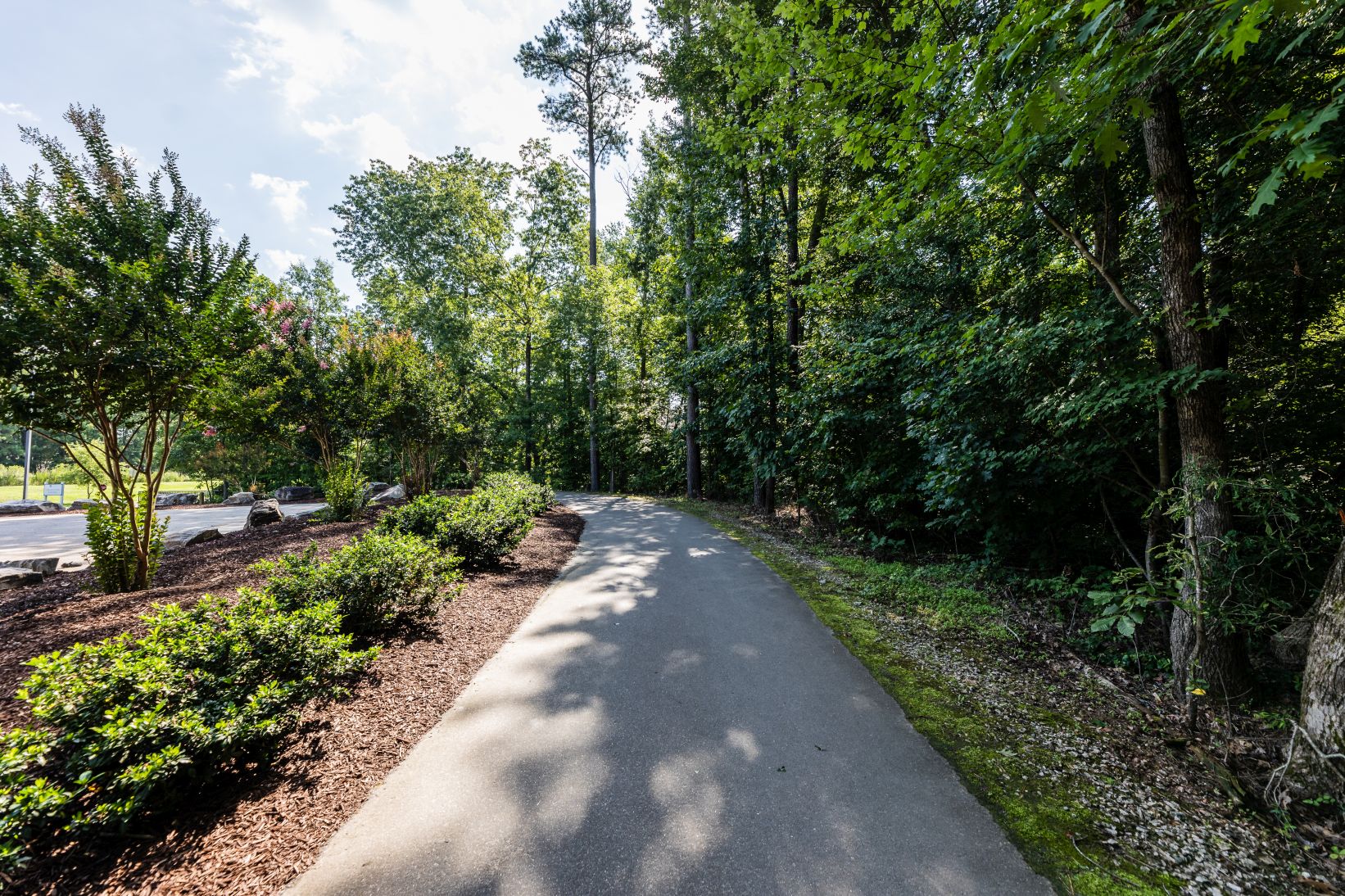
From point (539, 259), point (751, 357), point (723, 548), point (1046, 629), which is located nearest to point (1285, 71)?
point (1046, 629)

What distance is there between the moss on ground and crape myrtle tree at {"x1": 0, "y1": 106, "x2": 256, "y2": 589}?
716 cm

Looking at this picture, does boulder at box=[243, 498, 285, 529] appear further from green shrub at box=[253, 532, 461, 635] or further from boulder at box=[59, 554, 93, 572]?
green shrub at box=[253, 532, 461, 635]

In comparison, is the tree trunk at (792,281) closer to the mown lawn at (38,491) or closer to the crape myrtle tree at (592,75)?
the crape myrtle tree at (592,75)

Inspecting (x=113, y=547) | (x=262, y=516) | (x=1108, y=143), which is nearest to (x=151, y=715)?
(x=113, y=547)

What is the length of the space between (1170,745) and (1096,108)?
374 cm

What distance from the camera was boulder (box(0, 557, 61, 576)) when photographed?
5.79 metres

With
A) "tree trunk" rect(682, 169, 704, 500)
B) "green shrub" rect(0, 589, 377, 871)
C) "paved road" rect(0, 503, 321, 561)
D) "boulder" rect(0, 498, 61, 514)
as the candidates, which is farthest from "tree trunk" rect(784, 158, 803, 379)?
"boulder" rect(0, 498, 61, 514)

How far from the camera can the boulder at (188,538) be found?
7.47 meters

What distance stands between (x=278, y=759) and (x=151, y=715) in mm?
687

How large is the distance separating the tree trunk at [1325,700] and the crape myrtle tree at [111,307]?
8.57 m

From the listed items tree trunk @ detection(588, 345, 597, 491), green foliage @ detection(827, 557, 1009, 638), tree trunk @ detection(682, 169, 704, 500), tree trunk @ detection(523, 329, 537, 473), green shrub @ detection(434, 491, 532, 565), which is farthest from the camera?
tree trunk @ detection(523, 329, 537, 473)

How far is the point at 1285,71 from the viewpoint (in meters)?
3.19

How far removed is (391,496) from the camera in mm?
13438

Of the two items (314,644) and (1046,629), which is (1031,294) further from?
(314,644)
